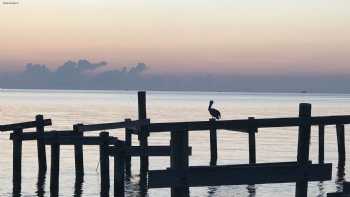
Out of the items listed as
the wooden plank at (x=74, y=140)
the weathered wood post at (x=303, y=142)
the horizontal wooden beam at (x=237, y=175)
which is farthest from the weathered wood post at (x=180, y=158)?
the wooden plank at (x=74, y=140)

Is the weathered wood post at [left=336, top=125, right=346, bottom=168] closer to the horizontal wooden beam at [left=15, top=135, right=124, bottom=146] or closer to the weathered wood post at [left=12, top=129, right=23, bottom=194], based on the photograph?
the horizontal wooden beam at [left=15, top=135, right=124, bottom=146]

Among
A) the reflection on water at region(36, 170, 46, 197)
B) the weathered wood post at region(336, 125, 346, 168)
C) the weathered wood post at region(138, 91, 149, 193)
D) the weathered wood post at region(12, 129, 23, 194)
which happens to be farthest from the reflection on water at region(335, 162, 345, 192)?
the weathered wood post at region(12, 129, 23, 194)

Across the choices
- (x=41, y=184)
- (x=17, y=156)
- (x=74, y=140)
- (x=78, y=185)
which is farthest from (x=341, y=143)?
(x=17, y=156)

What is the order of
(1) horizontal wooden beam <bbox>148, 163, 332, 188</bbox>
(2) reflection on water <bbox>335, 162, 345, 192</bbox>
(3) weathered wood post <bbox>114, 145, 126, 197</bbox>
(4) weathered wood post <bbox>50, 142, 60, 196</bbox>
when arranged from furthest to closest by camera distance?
1. (2) reflection on water <bbox>335, 162, 345, 192</bbox>
2. (4) weathered wood post <bbox>50, 142, 60, 196</bbox>
3. (3) weathered wood post <bbox>114, 145, 126, 197</bbox>
4. (1) horizontal wooden beam <bbox>148, 163, 332, 188</bbox>

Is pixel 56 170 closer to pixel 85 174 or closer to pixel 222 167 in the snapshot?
pixel 85 174

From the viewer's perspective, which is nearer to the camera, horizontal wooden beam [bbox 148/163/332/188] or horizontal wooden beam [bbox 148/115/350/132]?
horizontal wooden beam [bbox 148/163/332/188]

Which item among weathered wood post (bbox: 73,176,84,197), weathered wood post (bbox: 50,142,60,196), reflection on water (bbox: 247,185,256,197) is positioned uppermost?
weathered wood post (bbox: 50,142,60,196)

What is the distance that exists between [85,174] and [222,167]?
19.6m

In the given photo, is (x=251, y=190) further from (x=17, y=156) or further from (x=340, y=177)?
(x=17, y=156)

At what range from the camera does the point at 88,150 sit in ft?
165

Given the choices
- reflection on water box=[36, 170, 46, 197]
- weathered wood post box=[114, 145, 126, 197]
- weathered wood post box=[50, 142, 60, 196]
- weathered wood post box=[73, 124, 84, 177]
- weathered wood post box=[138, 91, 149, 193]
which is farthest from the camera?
reflection on water box=[36, 170, 46, 197]

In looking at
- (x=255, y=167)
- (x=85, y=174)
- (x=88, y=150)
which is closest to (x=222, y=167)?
(x=255, y=167)

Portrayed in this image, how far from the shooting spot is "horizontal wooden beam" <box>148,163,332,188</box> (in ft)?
55.3

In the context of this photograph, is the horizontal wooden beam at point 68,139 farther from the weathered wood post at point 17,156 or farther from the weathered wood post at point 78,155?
the weathered wood post at point 78,155
